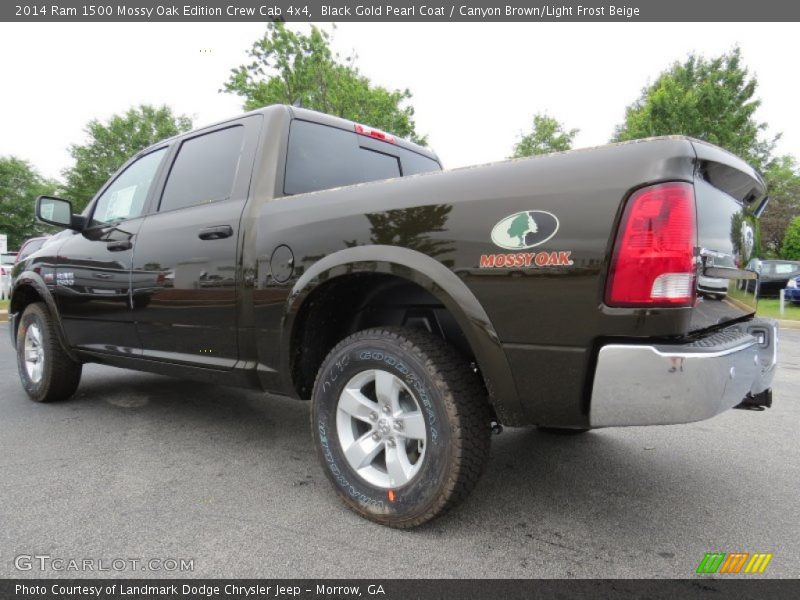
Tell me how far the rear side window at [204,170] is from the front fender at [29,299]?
137 cm

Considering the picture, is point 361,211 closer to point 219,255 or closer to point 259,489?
point 219,255

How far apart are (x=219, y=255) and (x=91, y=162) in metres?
37.3

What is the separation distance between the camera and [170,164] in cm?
326

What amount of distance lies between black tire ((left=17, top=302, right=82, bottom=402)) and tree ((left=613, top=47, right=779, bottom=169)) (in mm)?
17614

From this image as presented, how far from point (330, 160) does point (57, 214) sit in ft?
6.81

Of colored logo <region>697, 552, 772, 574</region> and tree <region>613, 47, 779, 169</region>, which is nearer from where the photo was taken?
colored logo <region>697, 552, 772, 574</region>

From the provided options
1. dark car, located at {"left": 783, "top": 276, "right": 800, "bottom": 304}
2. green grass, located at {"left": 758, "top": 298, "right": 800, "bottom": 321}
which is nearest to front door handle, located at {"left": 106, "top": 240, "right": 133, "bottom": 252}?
green grass, located at {"left": 758, "top": 298, "right": 800, "bottom": 321}

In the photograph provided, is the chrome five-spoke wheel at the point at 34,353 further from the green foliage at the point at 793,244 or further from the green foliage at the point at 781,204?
the green foliage at the point at 781,204

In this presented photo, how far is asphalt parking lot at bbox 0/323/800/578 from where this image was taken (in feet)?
6.11

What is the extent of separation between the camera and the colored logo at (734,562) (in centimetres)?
Answer: 181

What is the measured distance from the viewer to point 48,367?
3883mm

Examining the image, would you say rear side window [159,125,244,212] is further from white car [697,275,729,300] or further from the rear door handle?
white car [697,275,729,300]

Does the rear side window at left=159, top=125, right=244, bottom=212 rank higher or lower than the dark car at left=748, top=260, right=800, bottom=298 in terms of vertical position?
higher

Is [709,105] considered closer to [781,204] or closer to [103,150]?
[781,204]
